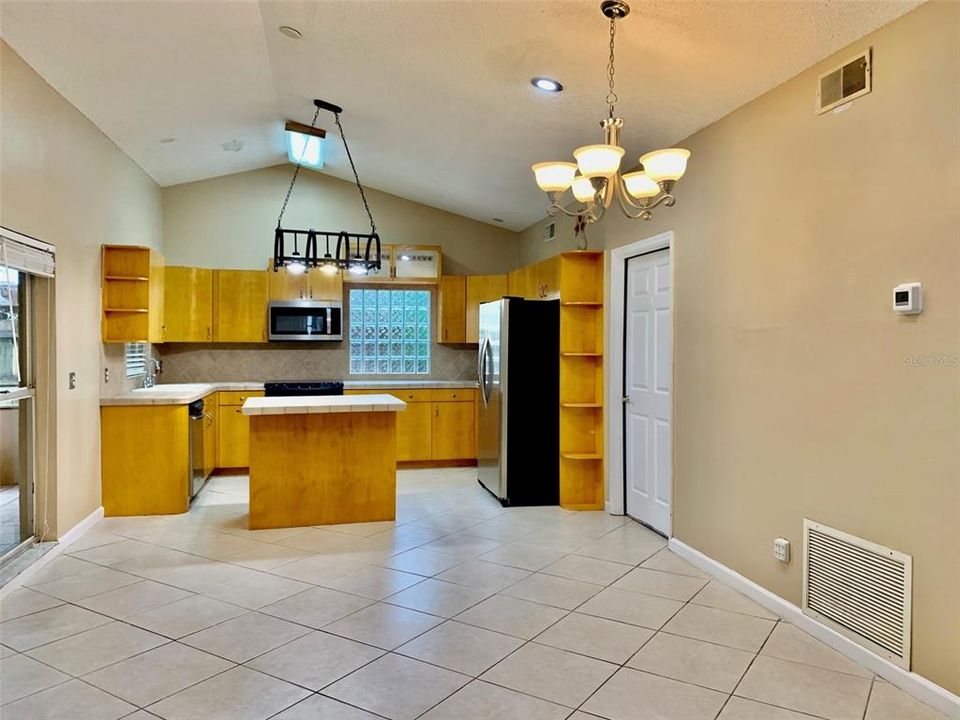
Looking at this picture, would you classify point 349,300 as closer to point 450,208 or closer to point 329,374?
point 329,374

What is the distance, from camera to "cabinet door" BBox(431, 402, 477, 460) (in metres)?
6.54

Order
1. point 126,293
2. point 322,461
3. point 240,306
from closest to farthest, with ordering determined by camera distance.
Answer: point 322,461 < point 126,293 < point 240,306

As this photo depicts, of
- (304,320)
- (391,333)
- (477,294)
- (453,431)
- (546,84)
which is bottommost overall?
(453,431)

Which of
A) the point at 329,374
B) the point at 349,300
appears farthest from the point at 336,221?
the point at 329,374

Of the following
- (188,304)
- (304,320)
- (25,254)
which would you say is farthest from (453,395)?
(25,254)

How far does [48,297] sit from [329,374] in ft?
10.7

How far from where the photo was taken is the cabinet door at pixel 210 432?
18.7 feet

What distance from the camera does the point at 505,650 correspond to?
258cm

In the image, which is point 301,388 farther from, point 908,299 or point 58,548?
point 908,299

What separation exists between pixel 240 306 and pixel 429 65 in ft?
12.1

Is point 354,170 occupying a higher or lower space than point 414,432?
higher

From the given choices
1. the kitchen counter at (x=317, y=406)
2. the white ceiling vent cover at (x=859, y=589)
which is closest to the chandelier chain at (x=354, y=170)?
the kitchen counter at (x=317, y=406)

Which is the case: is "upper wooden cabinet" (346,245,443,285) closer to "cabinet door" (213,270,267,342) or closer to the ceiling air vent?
"cabinet door" (213,270,267,342)

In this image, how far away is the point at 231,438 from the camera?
6066 mm
